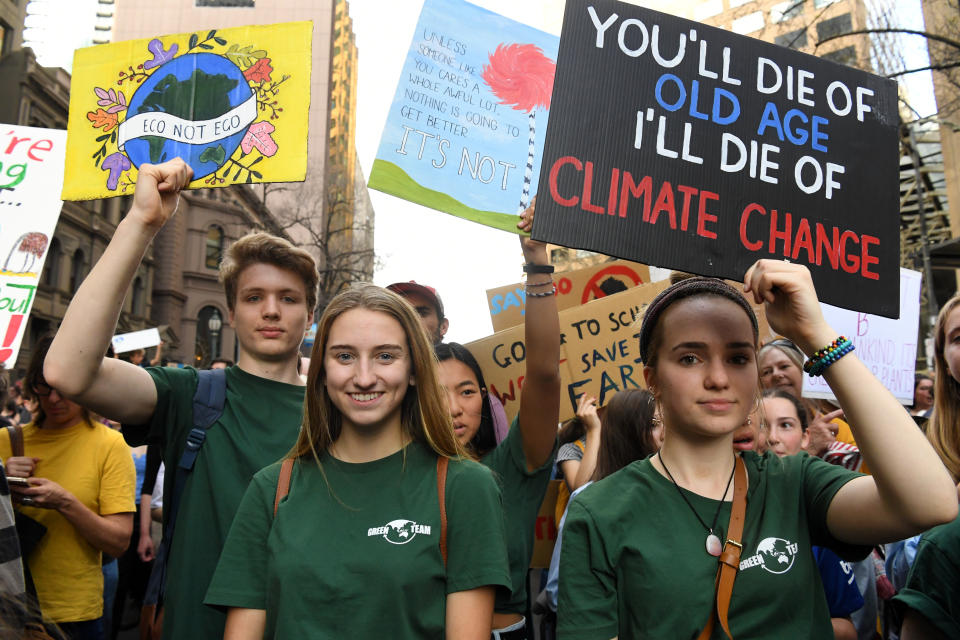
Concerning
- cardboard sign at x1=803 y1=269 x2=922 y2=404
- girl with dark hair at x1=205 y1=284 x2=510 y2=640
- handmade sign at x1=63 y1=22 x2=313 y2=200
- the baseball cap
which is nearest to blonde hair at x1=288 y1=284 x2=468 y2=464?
girl with dark hair at x1=205 y1=284 x2=510 y2=640

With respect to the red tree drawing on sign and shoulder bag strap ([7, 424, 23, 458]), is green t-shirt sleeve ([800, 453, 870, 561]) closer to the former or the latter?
the red tree drawing on sign

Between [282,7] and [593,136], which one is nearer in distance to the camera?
[593,136]

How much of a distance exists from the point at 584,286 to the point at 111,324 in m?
3.64

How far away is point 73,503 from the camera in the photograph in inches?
135

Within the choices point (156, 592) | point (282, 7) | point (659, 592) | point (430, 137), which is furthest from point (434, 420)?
point (282, 7)

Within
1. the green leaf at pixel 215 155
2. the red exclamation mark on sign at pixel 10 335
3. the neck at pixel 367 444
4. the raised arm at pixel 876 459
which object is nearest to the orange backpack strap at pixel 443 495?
the neck at pixel 367 444

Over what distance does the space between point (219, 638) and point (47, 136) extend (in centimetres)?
285

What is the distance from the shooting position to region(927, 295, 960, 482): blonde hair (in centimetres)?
240

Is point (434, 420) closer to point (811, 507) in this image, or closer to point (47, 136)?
point (811, 507)

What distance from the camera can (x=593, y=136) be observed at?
2209 millimetres

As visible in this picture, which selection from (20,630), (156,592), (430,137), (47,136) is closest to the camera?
(20,630)

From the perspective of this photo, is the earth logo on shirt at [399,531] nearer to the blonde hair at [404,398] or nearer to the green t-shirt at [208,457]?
the blonde hair at [404,398]

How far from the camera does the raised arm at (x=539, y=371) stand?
2747 millimetres

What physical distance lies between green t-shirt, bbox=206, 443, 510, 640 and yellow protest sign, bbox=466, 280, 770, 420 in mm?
2010
